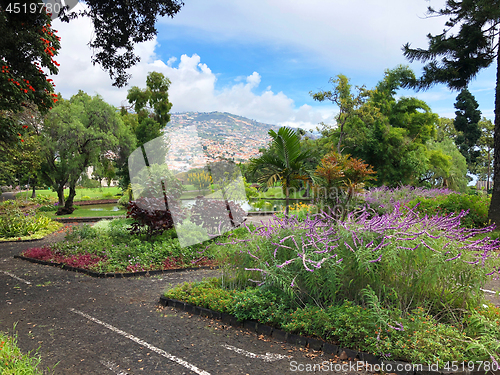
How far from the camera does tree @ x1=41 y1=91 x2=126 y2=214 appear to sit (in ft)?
60.7

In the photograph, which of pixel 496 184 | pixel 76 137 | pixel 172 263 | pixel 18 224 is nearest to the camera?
pixel 172 263

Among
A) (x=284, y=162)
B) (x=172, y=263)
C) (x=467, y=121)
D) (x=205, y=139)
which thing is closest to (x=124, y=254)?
(x=172, y=263)

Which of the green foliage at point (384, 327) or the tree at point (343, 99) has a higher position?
the tree at point (343, 99)

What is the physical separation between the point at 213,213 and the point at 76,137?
13.9 metres

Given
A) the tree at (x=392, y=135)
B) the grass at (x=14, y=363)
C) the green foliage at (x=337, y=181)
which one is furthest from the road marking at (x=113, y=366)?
the tree at (x=392, y=135)

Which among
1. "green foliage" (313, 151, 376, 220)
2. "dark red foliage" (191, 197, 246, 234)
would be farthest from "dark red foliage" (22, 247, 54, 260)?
"green foliage" (313, 151, 376, 220)

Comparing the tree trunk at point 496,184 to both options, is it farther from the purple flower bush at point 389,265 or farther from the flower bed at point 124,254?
the flower bed at point 124,254

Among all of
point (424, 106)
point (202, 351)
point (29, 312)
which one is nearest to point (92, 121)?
point (29, 312)

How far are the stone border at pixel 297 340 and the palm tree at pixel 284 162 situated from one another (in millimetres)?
4388

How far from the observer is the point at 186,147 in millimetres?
8227

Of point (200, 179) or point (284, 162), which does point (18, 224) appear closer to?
point (200, 179)

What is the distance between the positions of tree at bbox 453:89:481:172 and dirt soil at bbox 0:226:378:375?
39.7 m

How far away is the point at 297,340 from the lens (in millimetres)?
3637

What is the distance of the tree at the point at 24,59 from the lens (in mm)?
6332
